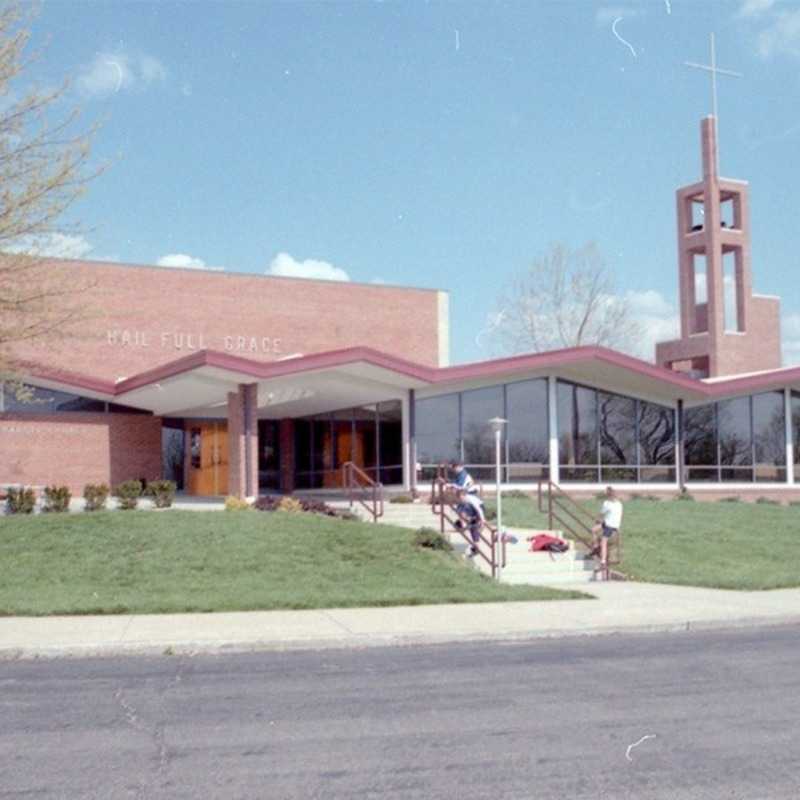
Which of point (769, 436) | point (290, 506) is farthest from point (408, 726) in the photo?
point (769, 436)

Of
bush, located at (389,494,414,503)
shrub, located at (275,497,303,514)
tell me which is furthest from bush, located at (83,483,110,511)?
bush, located at (389,494,414,503)

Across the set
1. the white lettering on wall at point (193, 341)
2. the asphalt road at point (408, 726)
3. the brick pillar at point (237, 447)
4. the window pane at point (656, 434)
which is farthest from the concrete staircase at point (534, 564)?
the white lettering on wall at point (193, 341)

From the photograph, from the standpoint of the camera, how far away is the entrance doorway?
114ft

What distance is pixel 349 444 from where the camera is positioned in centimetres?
3259

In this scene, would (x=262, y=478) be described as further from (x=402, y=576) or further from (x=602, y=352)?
(x=402, y=576)

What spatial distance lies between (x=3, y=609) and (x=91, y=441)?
63.5 ft

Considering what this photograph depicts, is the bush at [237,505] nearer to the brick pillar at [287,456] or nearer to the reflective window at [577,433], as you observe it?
the reflective window at [577,433]

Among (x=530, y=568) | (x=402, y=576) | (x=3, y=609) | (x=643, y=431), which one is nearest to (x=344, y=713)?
(x=3, y=609)

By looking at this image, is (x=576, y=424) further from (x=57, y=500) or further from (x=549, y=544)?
(x=57, y=500)

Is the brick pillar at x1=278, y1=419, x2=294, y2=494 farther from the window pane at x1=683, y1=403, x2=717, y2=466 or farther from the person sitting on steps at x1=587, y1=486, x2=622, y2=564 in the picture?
the person sitting on steps at x1=587, y1=486, x2=622, y2=564

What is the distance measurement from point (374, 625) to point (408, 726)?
18.4 feet

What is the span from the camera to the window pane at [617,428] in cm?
3159

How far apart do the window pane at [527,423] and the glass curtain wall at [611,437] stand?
19.8 inches

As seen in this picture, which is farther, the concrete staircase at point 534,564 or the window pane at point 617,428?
the window pane at point 617,428
